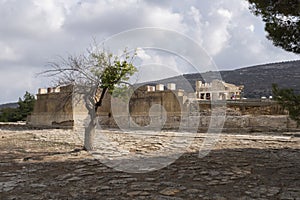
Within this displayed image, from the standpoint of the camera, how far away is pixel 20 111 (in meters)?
24.8

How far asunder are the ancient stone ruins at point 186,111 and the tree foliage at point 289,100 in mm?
7597

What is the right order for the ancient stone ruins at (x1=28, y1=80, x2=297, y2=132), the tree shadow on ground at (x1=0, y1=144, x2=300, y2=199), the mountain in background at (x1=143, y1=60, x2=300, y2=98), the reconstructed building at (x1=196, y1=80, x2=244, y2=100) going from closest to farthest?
the tree shadow on ground at (x1=0, y1=144, x2=300, y2=199) → the ancient stone ruins at (x1=28, y1=80, x2=297, y2=132) → the reconstructed building at (x1=196, y1=80, x2=244, y2=100) → the mountain in background at (x1=143, y1=60, x2=300, y2=98)

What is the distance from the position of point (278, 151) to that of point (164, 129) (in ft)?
27.1

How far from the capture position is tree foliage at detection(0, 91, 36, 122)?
23688 mm

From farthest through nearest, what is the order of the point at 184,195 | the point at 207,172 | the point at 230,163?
the point at 230,163 → the point at 207,172 → the point at 184,195

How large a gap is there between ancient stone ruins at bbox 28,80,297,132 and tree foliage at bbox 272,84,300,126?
7.60 meters

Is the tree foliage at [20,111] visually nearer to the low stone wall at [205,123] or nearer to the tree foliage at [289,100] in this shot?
the low stone wall at [205,123]

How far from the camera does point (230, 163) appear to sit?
5516 mm

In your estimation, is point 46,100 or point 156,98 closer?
point 156,98

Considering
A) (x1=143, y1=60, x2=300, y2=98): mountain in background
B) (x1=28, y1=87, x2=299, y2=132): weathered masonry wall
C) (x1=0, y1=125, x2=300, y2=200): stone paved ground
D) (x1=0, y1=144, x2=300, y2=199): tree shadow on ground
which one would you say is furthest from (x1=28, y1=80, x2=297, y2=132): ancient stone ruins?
(x1=0, y1=144, x2=300, y2=199): tree shadow on ground

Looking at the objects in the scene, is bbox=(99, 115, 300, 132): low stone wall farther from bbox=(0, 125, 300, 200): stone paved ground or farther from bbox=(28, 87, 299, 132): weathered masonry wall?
bbox=(0, 125, 300, 200): stone paved ground

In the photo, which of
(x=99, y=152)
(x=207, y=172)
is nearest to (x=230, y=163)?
(x=207, y=172)

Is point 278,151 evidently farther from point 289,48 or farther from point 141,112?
point 141,112

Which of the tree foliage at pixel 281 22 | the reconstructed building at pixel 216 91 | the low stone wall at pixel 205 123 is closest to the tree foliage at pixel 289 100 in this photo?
the tree foliage at pixel 281 22
